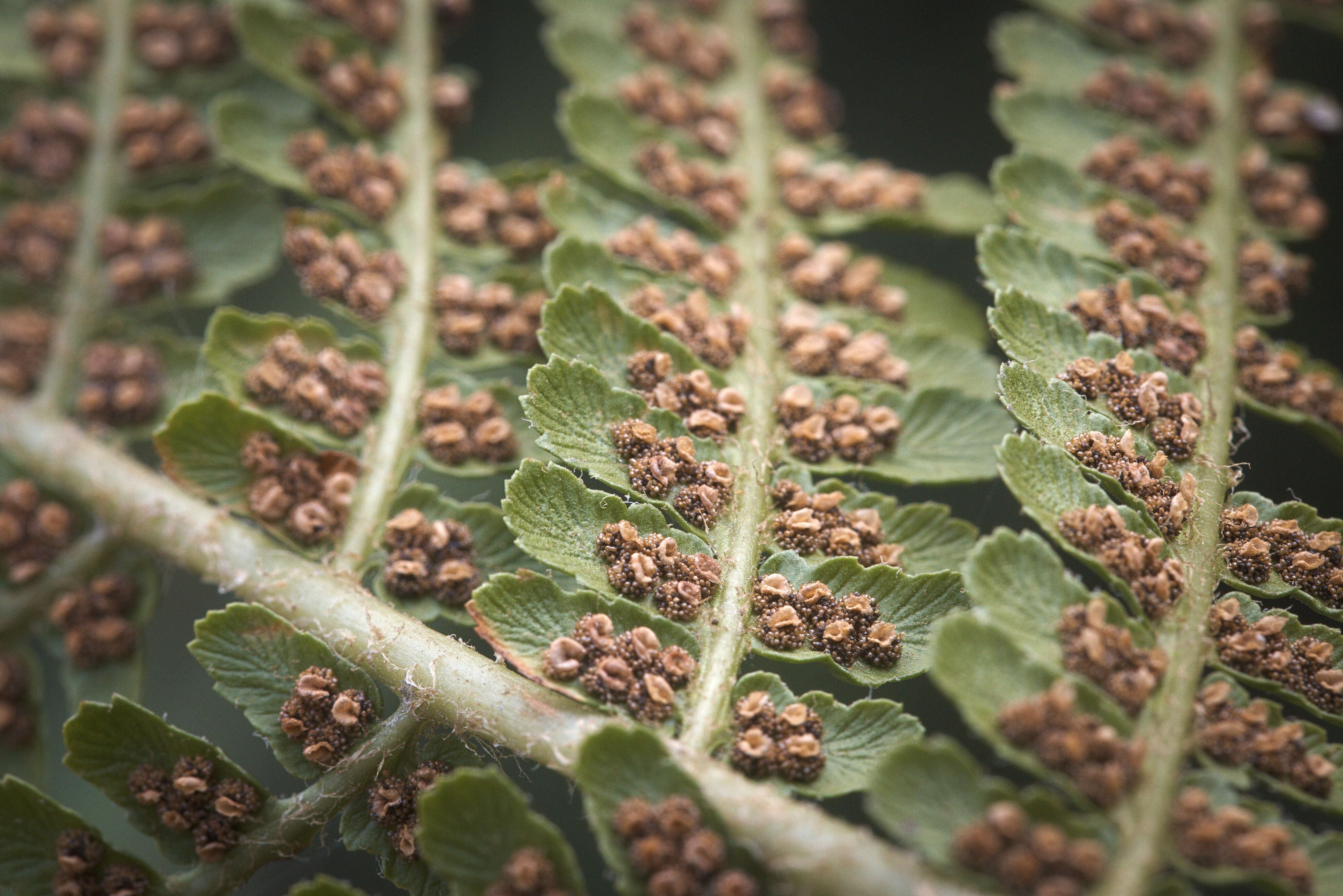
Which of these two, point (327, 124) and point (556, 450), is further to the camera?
point (327, 124)

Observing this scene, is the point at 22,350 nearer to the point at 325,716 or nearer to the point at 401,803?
the point at 325,716

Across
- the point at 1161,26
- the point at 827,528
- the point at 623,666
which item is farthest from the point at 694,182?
the point at 1161,26

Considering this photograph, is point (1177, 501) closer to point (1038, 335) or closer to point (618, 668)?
point (1038, 335)

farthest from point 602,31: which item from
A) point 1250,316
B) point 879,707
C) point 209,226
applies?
point 879,707

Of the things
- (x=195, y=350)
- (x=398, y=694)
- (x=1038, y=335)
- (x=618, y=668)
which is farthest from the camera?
(x=195, y=350)

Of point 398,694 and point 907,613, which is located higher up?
point 907,613

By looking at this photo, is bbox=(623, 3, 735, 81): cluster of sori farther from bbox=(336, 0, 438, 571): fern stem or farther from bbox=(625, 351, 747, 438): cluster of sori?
bbox=(625, 351, 747, 438): cluster of sori

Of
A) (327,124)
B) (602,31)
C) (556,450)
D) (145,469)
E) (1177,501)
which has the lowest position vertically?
(145,469)

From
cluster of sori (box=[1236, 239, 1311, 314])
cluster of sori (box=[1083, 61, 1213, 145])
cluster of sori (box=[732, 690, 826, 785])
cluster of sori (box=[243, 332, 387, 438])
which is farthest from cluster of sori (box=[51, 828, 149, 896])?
cluster of sori (box=[1083, 61, 1213, 145])
